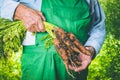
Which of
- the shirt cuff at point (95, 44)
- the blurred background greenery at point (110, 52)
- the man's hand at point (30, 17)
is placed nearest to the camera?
the man's hand at point (30, 17)

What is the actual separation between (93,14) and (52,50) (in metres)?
0.35

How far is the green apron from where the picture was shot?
2.35 m

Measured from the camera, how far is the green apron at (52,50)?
235 cm

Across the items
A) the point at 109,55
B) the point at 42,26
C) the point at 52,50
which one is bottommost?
→ the point at 109,55

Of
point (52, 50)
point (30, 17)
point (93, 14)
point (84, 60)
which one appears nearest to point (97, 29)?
point (93, 14)

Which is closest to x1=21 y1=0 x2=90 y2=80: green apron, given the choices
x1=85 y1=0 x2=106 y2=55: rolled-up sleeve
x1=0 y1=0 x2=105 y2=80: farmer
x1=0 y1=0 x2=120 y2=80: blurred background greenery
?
x1=0 y1=0 x2=105 y2=80: farmer

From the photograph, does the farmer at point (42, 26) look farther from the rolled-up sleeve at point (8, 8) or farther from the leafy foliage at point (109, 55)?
the leafy foliage at point (109, 55)

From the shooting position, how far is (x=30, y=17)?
7.55ft

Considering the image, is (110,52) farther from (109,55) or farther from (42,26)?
(42,26)

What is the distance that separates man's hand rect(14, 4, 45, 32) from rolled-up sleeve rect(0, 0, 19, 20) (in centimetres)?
2

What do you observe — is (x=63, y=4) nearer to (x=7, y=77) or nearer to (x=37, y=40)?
(x=37, y=40)

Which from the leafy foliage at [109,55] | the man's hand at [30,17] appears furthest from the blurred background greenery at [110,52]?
the man's hand at [30,17]

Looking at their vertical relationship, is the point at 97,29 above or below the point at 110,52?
above

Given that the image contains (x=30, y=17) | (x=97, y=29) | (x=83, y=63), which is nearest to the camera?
(x=30, y=17)
